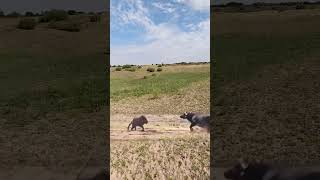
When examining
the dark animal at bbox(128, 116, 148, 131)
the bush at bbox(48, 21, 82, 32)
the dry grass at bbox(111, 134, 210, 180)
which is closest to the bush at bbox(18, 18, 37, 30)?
the bush at bbox(48, 21, 82, 32)

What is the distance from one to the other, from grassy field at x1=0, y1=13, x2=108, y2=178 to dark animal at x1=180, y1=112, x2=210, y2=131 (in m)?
1.22

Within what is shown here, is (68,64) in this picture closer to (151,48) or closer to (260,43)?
(151,48)

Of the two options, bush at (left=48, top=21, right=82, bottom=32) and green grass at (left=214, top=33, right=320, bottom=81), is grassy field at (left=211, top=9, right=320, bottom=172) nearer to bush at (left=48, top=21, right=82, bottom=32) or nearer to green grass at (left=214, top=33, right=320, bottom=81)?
green grass at (left=214, top=33, right=320, bottom=81)

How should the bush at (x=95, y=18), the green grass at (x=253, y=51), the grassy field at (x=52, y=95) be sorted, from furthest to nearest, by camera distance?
the green grass at (x=253, y=51)
the bush at (x=95, y=18)
the grassy field at (x=52, y=95)

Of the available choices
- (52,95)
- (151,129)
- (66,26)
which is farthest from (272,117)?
(66,26)

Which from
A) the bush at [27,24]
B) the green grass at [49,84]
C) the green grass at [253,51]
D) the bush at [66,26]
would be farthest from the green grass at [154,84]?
the bush at [27,24]

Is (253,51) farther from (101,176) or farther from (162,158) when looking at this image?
(101,176)

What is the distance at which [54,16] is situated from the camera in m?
10.0

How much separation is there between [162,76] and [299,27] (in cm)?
229

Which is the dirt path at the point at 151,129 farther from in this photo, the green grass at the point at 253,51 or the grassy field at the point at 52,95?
the green grass at the point at 253,51

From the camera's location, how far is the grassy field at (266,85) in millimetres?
8742

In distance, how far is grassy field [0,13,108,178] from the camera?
337 inches

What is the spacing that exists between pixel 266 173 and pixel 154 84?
321 cm

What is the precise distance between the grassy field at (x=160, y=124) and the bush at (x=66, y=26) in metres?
1.08
